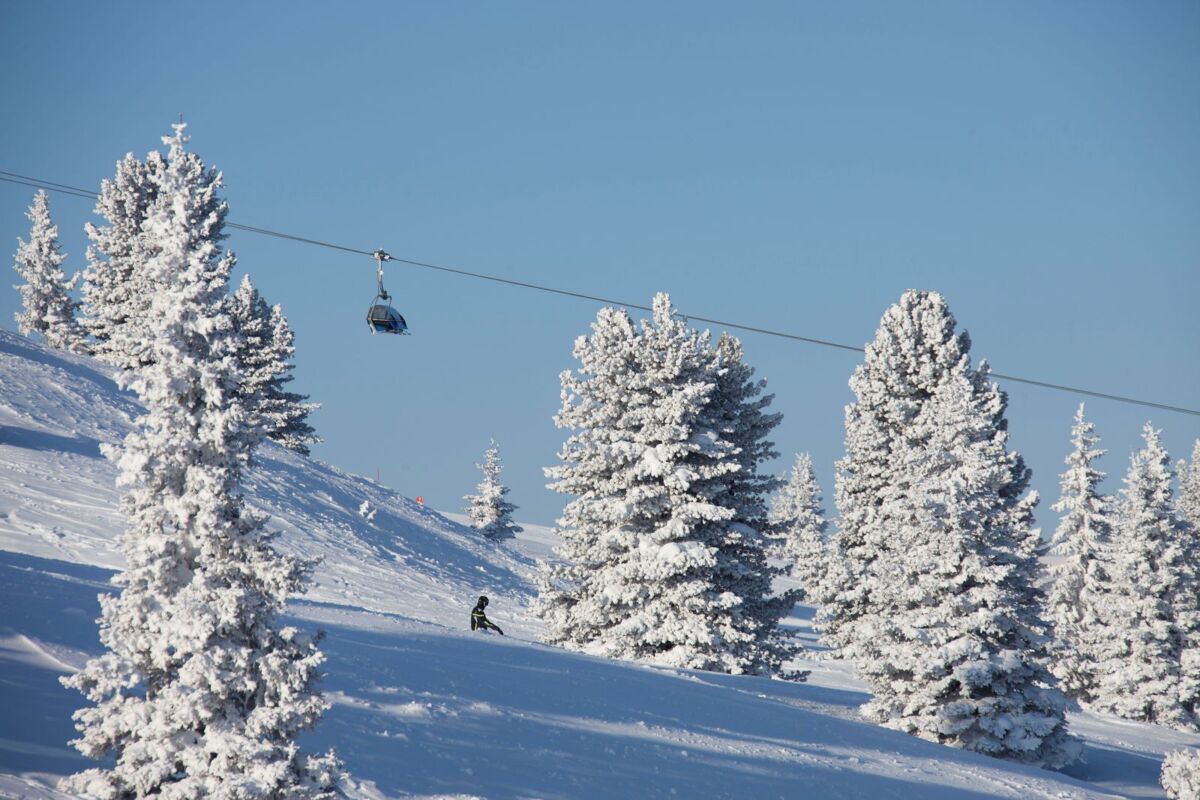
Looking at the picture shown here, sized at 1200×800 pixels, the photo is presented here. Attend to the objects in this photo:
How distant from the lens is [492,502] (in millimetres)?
76812

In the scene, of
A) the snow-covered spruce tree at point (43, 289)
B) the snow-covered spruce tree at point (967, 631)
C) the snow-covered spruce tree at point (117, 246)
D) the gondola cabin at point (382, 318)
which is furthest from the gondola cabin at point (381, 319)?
the snow-covered spruce tree at point (43, 289)

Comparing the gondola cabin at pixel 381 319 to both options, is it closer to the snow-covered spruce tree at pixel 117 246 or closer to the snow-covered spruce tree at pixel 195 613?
the snow-covered spruce tree at pixel 195 613

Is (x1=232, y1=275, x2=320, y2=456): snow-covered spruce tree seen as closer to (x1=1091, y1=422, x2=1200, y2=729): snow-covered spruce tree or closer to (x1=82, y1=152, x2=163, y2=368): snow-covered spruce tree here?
(x1=82, y1=152, x2=163, y2=368): snow-covered spruce tree

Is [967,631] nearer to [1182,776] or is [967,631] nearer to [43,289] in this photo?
[1182,776]

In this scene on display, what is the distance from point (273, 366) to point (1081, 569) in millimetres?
41913

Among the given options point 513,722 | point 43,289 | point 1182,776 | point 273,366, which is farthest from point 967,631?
point 43,289

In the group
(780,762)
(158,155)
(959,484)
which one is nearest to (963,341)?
(959,484)

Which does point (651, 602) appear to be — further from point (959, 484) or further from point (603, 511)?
point (959, 484)

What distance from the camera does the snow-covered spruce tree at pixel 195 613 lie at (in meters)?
10.6

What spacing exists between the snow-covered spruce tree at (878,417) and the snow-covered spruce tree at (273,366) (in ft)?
109

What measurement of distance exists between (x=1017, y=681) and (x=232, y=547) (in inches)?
793

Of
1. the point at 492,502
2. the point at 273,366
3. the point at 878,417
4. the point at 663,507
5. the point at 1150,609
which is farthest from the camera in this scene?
the point at 492,502

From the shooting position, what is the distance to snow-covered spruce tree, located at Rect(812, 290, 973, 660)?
37250 millimetres

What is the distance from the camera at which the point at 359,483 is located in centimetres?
6028
